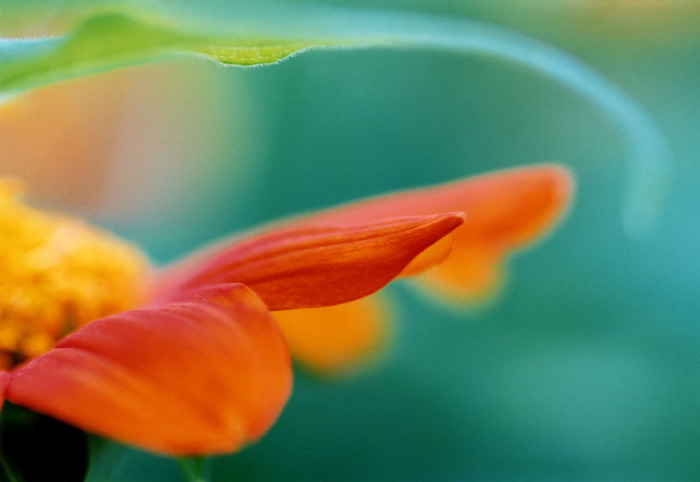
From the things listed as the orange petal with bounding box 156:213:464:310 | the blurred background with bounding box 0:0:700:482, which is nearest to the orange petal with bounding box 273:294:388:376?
the blurred background with bounding box 0:0:700:482

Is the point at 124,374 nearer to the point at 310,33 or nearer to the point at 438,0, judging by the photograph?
the point at 310,33

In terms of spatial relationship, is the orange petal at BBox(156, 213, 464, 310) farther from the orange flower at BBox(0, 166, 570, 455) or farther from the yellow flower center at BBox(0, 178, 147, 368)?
the yellow flower center at BBox(0, 178, 147, 368)

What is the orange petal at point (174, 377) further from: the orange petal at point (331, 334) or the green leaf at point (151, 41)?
the orange petal at point (331, 334)

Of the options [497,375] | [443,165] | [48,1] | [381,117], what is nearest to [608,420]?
[497,375]

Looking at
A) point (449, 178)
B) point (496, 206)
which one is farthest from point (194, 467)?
point (449, 178)

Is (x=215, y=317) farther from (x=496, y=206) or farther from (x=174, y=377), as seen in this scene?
(x=496, y=206)

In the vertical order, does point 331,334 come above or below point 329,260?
below
